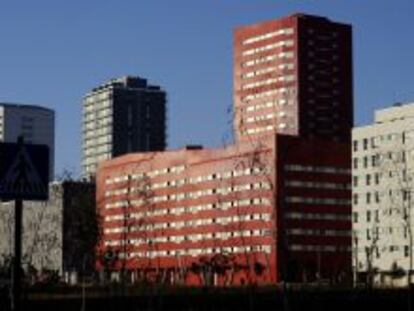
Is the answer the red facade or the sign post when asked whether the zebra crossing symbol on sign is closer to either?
the sign post

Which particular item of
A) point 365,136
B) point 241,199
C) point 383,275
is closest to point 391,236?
point 383,275

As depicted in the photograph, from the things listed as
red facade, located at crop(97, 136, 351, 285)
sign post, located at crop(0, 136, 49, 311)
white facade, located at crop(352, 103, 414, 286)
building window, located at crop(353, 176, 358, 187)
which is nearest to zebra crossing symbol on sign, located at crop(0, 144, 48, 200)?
sign post, located at crop(0, 136, 49, 311)

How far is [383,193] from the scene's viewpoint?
162m

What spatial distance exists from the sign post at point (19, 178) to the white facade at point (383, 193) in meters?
138

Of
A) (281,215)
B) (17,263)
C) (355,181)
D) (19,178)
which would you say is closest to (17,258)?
(17,263)

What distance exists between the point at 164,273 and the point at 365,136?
49.4 metres

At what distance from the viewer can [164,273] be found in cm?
19675

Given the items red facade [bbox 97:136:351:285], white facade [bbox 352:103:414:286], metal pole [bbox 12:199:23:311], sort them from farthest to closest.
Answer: red facade [bbox 97:136:351:285] < white facade [bbox 352:103:414:286] < metal pole [bbox 12:199:23:311]

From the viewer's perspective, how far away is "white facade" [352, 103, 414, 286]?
154500 mm

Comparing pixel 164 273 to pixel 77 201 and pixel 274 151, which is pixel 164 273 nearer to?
pixel 274 151

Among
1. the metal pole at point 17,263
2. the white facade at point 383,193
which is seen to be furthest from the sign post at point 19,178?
the white facade at point 383,193

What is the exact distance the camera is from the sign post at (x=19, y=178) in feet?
38.9

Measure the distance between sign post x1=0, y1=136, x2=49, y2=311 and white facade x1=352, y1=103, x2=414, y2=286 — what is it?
138 m

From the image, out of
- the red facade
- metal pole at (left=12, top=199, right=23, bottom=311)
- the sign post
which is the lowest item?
metal pole at (left=12, top=199, right=23, bottom=311)
